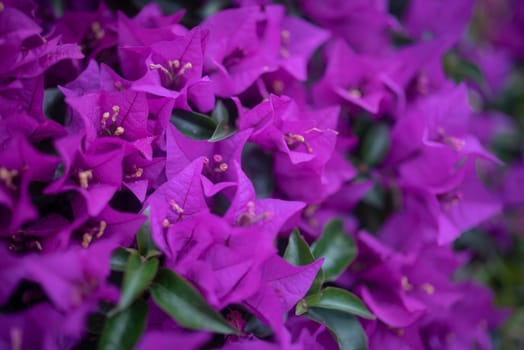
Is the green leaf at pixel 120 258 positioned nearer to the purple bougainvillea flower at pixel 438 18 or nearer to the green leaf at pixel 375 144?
the green leaf at pixel 375 144

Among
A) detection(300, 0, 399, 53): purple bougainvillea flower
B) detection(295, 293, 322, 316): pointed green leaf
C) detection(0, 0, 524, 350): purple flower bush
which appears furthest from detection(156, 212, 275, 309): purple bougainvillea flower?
detection(300, 0, 399, 53): purple bougainvillea flower

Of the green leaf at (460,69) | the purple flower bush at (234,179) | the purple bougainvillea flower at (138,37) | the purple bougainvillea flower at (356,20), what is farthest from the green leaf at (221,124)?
the green leaf at (460,69)

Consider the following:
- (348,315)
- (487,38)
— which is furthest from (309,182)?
(487,38)

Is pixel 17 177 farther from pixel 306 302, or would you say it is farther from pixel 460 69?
pixel 460 69

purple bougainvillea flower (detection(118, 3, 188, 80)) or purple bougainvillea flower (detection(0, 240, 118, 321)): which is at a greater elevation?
purple bougainvillea flower (detection(118, 3, 188, 80))

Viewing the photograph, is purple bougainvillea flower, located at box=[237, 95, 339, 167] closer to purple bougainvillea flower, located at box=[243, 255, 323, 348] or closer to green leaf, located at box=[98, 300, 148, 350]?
purple bougainvillea flower, located at box=[243, 255, 323, 348]

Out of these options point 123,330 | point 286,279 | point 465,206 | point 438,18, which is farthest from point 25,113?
point 438,18
